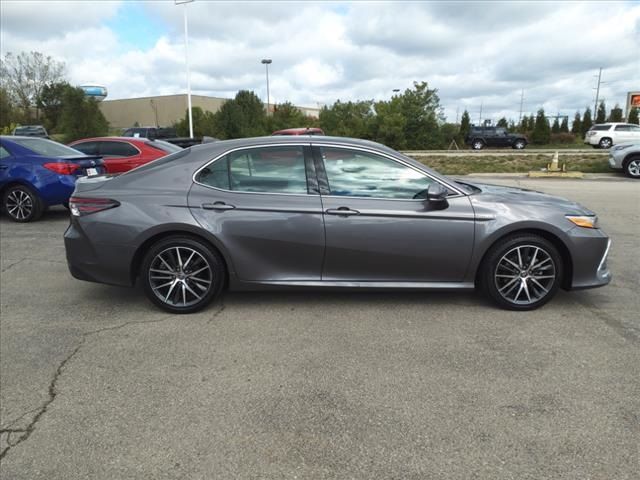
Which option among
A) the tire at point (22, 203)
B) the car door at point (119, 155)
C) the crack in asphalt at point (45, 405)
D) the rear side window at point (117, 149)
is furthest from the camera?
the rear side window at point (117, 149)

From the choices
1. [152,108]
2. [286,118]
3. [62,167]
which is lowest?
[62,167]

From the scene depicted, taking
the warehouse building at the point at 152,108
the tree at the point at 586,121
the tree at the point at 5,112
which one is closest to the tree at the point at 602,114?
the tree at the point at 586,121

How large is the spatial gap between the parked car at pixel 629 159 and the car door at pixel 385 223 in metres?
15.7

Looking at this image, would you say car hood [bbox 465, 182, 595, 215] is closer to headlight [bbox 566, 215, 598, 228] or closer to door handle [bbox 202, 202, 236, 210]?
headlight [bbox 566, 215, 598, 228]

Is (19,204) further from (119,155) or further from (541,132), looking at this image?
(541,132)

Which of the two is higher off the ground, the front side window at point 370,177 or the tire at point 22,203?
the front side window at point 370,177

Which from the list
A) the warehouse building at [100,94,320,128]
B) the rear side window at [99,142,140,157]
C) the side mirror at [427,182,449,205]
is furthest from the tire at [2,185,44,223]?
the warehouse building at [100,94,320,128]

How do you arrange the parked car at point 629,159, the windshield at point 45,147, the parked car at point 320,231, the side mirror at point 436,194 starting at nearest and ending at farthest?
the side mirror at point 436,194 → the parked car at point 320,231 → the windshield at point 45,147 → the parked car at point 629,159

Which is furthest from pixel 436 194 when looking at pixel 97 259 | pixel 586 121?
pixel 586 121

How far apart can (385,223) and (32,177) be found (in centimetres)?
685

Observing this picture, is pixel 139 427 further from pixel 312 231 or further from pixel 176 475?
pixel 312 231

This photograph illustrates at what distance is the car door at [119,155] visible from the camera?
1084 centimetres

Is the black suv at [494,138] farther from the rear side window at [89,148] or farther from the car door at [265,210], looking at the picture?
the car door at [265,210]

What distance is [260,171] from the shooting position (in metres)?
4.38
